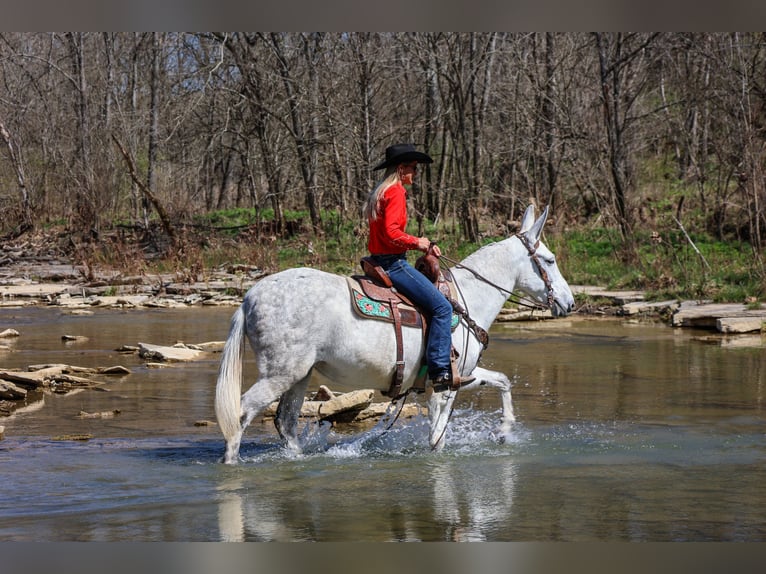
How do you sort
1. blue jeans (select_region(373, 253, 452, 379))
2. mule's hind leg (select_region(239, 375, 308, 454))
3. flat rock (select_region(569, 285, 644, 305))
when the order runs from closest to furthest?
mule's hind leg (select_region(239, 375, 308, 454)) < blue jeans (select_region(373, 253, 452, 379)) < flat rock (select_region(569, 285, 644, 305))

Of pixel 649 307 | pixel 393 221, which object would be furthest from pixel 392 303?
pixel 649 307

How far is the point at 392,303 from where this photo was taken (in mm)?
8328

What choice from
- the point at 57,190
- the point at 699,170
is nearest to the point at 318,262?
the point at 699,170

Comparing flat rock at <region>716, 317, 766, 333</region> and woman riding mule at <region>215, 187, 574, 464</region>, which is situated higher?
woman riding mule at <region>215, 187, 574, 464</region>

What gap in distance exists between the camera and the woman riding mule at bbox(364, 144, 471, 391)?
809 centimetres

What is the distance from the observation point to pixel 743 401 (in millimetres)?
10703

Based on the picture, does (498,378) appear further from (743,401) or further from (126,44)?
(126,44)

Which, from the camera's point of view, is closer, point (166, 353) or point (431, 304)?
point (431, 304)

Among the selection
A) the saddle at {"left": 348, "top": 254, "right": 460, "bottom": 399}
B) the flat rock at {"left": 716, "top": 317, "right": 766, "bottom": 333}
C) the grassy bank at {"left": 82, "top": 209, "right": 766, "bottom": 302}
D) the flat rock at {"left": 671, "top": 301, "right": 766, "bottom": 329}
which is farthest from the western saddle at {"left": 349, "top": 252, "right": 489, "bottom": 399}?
the grassy bank at {"left": 82, "top": 209, "right": 766, "bottom": 302}

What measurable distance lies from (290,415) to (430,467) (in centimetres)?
123

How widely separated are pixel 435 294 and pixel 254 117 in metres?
21.3

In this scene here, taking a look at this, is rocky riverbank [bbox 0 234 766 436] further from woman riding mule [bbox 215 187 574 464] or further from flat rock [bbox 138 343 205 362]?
woman riding mule [bbox 215 187 574 464]

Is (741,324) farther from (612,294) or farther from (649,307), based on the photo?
(612,294)

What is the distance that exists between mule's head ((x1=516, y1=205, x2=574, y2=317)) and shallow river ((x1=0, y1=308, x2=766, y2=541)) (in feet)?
3.90
